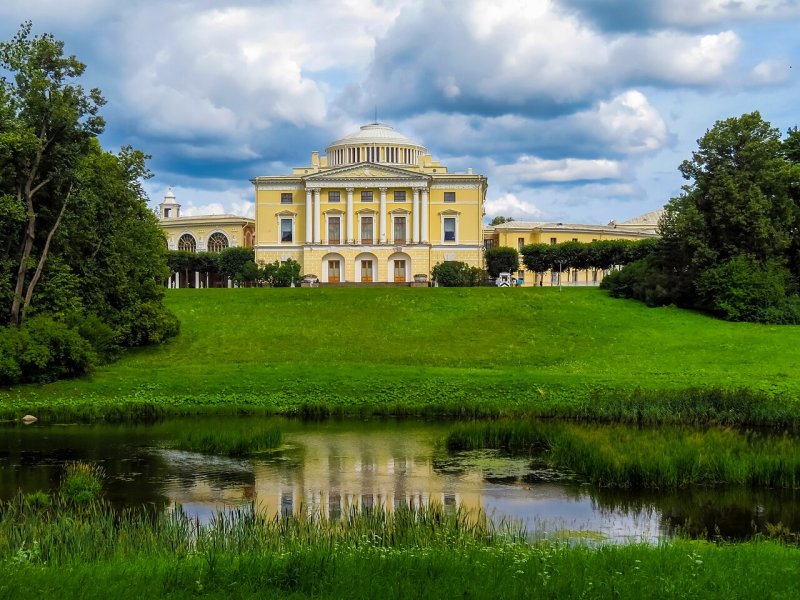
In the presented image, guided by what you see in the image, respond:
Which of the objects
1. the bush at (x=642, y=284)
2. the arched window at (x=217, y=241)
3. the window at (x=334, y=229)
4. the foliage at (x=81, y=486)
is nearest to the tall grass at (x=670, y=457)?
the foliage at (x=81, y=486)

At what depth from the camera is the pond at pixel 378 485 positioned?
13.0 m

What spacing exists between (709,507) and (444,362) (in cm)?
1880

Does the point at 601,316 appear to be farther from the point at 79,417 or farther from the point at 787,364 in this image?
the point at 79,417

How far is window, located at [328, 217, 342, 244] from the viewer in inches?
2886

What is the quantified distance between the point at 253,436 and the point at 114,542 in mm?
8682

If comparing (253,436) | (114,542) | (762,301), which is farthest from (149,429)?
(762,301)

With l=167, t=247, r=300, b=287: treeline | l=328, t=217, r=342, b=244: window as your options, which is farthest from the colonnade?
l=167, t=247, r=300, b=287: treeline

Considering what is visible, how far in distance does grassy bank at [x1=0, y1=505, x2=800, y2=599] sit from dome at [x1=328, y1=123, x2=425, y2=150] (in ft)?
228

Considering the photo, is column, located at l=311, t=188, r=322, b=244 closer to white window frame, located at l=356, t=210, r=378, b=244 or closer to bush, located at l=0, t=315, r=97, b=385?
white window frame, located at l=356, t=210, r=378, b=244

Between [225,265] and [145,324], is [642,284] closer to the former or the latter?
[145,324]

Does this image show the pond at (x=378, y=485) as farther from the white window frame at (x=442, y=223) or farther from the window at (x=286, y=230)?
the window at (x=286, y=230)

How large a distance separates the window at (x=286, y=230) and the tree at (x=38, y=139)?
149ft

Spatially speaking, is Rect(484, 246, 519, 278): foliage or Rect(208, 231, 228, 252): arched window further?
Rect(208, 231, 228, 252): arched window

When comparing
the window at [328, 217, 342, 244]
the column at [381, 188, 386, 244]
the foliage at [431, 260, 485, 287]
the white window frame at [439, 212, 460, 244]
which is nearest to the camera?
the foliage at [431, 260, 485, 287]
